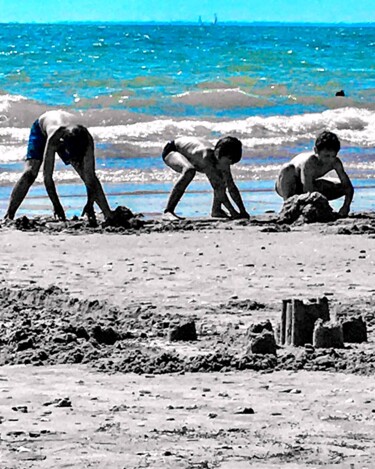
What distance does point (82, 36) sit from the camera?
2559 inches

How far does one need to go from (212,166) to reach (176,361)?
711 centimetres

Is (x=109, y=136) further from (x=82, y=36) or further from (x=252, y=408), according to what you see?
(x=82, y=36)

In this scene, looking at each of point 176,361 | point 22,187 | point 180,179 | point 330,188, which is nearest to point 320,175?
point 330,188

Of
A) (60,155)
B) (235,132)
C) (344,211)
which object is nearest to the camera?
(60,155)

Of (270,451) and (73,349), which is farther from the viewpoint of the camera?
(73,349)

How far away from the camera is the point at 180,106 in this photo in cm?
2942

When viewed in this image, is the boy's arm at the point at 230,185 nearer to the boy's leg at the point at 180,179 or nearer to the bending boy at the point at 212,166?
the bending boy at the point at 212,166

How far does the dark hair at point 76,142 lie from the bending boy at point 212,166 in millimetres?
1271

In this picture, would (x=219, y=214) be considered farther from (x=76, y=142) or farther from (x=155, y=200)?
(x=155, y=200)

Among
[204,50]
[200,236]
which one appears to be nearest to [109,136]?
[200,236]

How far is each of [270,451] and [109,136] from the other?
701 inches

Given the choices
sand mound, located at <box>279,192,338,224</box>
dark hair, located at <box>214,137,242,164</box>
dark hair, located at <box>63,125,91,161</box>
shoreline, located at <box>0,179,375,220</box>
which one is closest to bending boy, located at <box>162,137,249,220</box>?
dark hair, located at <box>214,137,242,164</box>

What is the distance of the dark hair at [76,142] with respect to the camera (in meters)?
11.8

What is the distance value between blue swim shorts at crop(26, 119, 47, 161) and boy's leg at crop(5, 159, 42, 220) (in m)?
0.06
